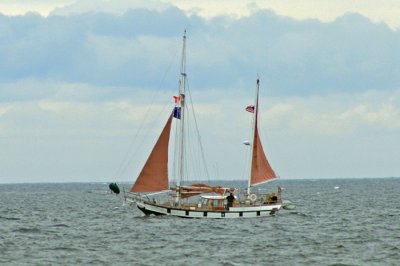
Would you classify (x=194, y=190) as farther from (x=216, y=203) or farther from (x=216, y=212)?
(x=216, y=212)

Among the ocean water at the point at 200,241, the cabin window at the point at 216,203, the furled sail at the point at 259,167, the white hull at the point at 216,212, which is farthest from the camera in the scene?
the furled sail at the point at 259,167

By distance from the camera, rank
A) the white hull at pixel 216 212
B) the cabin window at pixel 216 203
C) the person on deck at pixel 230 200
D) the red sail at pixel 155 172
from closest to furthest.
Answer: the red sail at pixel 155 172 → the person on deck at pixel 230 200 → the white hull at pixel 216 212 → the cabin window at pixel 216 203

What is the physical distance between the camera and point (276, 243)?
58594 millimetres

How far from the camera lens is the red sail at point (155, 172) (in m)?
73.3

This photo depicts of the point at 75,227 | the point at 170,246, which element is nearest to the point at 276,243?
the point at 170,246

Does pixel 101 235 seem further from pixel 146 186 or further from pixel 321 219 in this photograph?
pixel 321 219

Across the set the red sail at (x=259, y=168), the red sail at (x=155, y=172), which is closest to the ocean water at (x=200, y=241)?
the red sail at (x=155, y=172)

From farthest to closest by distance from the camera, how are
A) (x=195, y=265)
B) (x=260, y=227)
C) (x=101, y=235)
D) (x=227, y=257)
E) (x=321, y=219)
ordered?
(x=321, y=219), (x=260, y=227), (x=101, y=235), (x=227, y=257), (x=195, y=265)

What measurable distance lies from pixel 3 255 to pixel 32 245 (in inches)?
225

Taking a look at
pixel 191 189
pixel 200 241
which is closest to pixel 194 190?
pixel 191 189

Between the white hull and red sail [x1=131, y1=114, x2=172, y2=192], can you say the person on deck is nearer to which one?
the white hull

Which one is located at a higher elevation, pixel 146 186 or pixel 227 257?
pixel 146 186

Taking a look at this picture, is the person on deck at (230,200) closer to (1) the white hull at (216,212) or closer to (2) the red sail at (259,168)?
(1) the white hull at (216,212)

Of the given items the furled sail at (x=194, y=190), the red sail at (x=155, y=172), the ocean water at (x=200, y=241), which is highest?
the red sail at (x=155, y=172)
